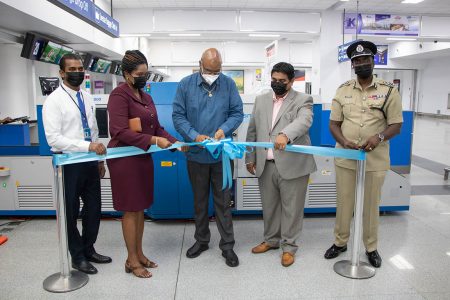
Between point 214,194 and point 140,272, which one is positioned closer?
point 140,272

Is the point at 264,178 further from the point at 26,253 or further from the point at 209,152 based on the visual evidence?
the point at 26,253

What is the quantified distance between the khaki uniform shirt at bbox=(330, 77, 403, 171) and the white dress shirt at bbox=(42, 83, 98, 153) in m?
1.92

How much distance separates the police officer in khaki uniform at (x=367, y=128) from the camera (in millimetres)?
2643

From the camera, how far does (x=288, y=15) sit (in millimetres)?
9180

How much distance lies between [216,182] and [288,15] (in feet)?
24.5

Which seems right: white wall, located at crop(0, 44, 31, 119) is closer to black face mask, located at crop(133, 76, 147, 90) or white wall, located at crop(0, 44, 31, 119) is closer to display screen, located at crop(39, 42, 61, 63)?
display screen, located at crop(39, 42, 61, 63)

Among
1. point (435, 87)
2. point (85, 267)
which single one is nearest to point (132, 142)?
point (85, 267)

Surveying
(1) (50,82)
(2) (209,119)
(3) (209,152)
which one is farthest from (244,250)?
(1) (50,82)

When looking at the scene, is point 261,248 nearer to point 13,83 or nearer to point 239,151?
point 239,151

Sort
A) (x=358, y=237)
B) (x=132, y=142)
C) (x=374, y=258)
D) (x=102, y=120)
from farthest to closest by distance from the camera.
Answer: (x=102, y=120), (x=374, y=258), (x=358, y=237), (x=132, y=142)

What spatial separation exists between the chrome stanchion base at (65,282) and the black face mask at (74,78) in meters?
1.38

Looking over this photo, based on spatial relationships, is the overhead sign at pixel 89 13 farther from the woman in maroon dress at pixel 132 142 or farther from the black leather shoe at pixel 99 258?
the black leather shoe at pixel 99 258

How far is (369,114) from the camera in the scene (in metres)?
2.69

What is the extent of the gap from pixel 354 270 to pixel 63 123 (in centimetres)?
237
